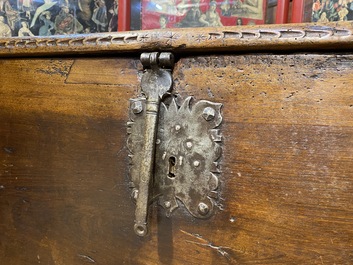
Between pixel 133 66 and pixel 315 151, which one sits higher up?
pixel 133 66

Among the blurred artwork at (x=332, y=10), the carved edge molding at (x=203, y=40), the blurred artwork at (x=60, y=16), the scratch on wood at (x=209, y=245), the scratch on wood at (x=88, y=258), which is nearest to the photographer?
the carved edge molding at (x=203, y=40)

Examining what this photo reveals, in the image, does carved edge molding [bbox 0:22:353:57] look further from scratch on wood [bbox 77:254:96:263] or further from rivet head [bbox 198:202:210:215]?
scratch on wood [bbox 77:254:96:263]

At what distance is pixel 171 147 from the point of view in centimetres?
67

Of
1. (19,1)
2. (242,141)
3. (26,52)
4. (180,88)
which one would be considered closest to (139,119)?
(180,88)

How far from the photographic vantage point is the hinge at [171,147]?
0.65 m

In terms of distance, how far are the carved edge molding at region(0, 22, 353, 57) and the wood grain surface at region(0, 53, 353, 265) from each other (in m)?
0.03

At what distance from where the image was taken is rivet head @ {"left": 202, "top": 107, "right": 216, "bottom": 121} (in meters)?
0.65

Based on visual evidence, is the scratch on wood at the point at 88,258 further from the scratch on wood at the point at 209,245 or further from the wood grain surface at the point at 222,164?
the scratch on wood at the point at 209,245

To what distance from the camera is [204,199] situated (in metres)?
0.66

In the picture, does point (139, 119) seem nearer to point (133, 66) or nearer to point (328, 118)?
point (133, 66)

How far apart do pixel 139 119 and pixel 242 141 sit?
0.67 feet

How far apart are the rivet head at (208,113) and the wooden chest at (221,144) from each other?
0.06 feet

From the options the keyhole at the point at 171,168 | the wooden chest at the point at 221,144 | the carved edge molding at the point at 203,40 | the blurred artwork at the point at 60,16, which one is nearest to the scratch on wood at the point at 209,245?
the wooden chest at the point at 221,144

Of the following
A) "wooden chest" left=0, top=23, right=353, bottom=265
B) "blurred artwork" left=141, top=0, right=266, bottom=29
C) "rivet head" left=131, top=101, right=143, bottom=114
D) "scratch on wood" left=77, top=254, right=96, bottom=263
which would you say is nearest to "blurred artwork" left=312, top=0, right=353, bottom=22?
"blurred artwork" left=141, top=0, right=266, bottom=29
